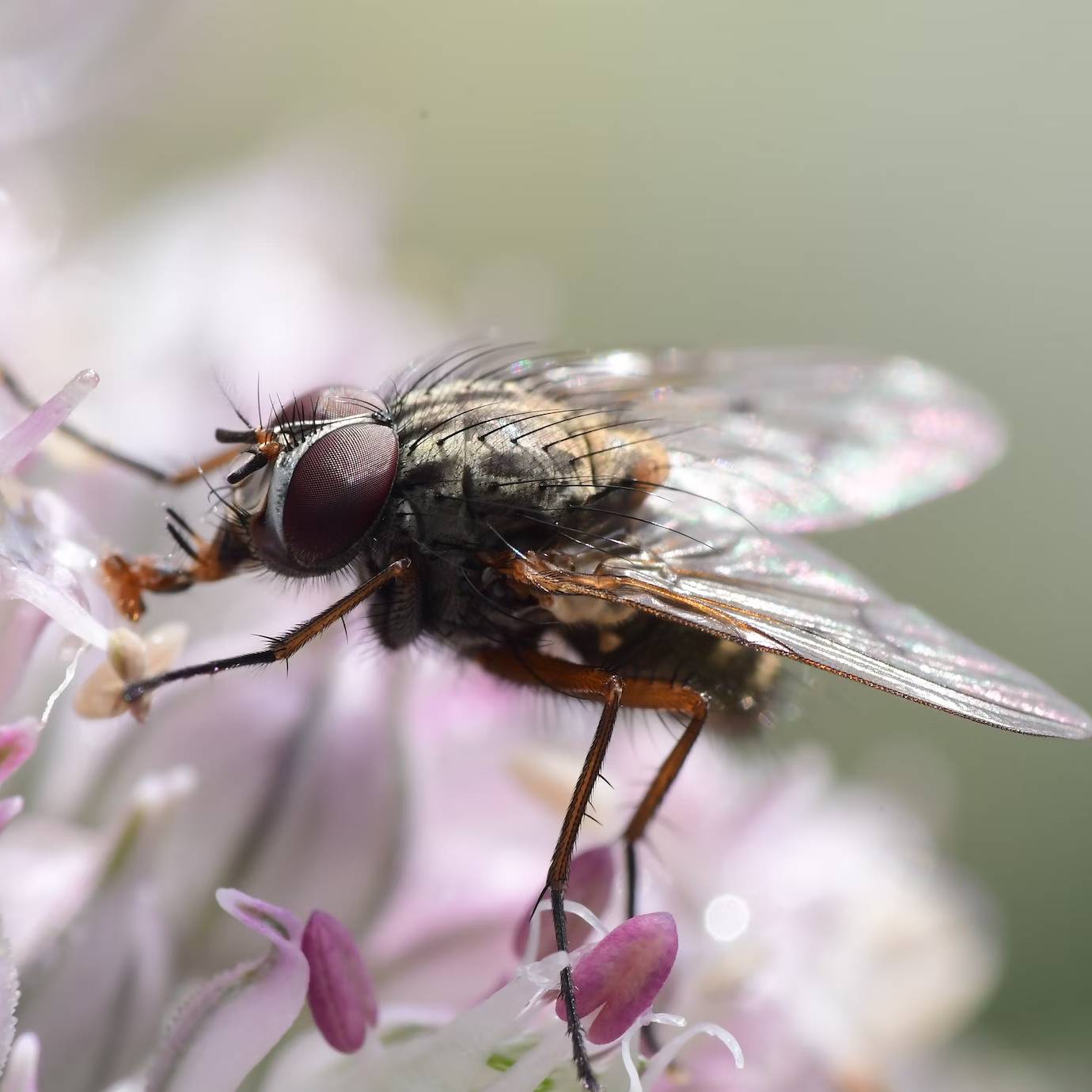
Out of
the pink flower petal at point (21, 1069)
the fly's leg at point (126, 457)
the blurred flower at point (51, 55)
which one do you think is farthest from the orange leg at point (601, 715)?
the blurred flower at point (51, 55)

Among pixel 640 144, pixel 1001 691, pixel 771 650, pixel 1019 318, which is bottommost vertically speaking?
pixel 1019 318

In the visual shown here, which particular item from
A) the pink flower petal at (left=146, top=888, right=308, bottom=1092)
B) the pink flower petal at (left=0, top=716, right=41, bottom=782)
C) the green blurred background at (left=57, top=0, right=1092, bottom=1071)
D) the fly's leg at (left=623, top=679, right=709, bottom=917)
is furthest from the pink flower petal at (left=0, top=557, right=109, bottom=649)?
the green blurred background at (left=57, top=0, right=1092, bottom=1071)

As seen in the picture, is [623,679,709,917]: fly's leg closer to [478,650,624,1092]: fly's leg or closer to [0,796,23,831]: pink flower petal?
[478,650,624,1092]: fly's leg

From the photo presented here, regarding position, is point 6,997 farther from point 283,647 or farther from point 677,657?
point 677,657

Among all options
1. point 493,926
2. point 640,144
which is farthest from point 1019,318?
point 493,926

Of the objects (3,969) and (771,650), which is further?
(771,650)

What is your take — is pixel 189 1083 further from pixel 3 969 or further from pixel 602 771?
pixel 602 771

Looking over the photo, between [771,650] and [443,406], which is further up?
[443,406]
